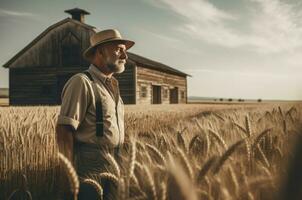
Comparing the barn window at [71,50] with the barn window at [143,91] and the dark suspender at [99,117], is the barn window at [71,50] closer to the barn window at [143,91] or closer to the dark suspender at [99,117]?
the barn window at [143,91]

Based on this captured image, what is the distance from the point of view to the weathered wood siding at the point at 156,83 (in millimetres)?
19797

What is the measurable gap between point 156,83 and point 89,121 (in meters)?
20.2

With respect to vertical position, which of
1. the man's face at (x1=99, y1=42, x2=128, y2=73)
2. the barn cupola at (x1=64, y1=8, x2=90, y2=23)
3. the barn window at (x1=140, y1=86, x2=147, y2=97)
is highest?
the barn cupola at (x1=64, y1=8, x2=90, y2=23)

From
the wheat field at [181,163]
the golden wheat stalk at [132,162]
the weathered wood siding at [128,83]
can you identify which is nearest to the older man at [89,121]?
the wheat field at [181,163]

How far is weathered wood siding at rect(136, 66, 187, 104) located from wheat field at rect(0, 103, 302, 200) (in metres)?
16.2

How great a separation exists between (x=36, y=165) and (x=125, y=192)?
2.08 meters

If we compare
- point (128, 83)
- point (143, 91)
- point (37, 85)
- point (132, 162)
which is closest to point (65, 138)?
point (132, 162)

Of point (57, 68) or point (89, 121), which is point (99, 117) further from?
point (57, 68)

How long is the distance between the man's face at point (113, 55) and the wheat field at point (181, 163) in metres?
0.56

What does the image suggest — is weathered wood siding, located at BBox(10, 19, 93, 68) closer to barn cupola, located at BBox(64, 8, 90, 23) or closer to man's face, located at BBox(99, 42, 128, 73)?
barn cupola, located at BBox(64, 8, 90, 23)

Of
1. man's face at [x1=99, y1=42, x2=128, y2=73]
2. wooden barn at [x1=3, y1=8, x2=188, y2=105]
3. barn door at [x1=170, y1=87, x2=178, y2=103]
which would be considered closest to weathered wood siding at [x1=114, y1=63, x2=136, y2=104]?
wooden barn at [x1=3, y1=8, x2=188, y2=105]

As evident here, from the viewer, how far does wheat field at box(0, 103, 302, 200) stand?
94cm

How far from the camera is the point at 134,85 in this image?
18984mm

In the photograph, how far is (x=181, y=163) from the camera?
109 centimetres
